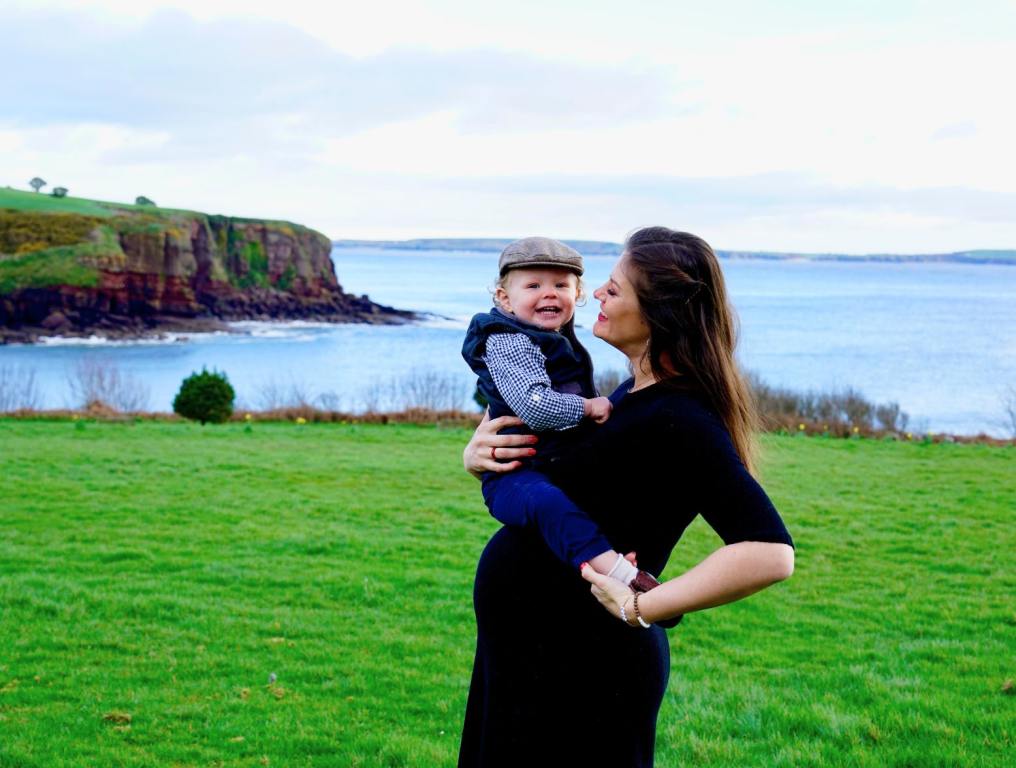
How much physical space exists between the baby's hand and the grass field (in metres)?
0.74

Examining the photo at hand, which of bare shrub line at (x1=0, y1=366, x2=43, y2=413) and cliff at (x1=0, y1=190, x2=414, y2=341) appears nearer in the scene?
bare shrub line at (x1=0, y1=366, x2=43, y2=413)

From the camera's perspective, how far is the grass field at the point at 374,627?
19.0 ft

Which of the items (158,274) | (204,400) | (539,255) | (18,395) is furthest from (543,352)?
(158,274)

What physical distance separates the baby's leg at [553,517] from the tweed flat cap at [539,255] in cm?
79

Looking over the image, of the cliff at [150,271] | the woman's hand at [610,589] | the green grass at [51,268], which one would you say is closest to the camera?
the woman's hand at [610,589]

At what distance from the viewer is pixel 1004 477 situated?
56.9 feet

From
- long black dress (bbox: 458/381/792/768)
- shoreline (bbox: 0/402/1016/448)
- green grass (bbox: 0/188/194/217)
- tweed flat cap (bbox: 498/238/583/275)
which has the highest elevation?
green grass (bbox: 0/188/194/217)

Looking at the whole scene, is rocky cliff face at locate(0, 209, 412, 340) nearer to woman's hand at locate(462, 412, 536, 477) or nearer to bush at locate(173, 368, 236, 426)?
bush at locate(173, 368, 236, 426)

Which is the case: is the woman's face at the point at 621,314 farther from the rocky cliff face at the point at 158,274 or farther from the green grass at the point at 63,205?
the green grass at the point at 63,205

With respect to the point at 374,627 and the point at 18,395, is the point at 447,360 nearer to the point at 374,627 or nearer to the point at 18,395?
the point at 18,395

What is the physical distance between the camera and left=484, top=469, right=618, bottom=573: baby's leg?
2.59m

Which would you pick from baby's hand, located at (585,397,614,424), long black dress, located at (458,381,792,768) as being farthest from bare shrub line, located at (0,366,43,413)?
baby's hand, located at (585,397,614,424)

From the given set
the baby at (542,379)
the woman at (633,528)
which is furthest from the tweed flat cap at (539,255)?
the woman at (633,528)

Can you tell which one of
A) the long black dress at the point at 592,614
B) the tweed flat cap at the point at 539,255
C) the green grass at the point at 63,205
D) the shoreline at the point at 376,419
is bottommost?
the shoreline at the point at 376,419
